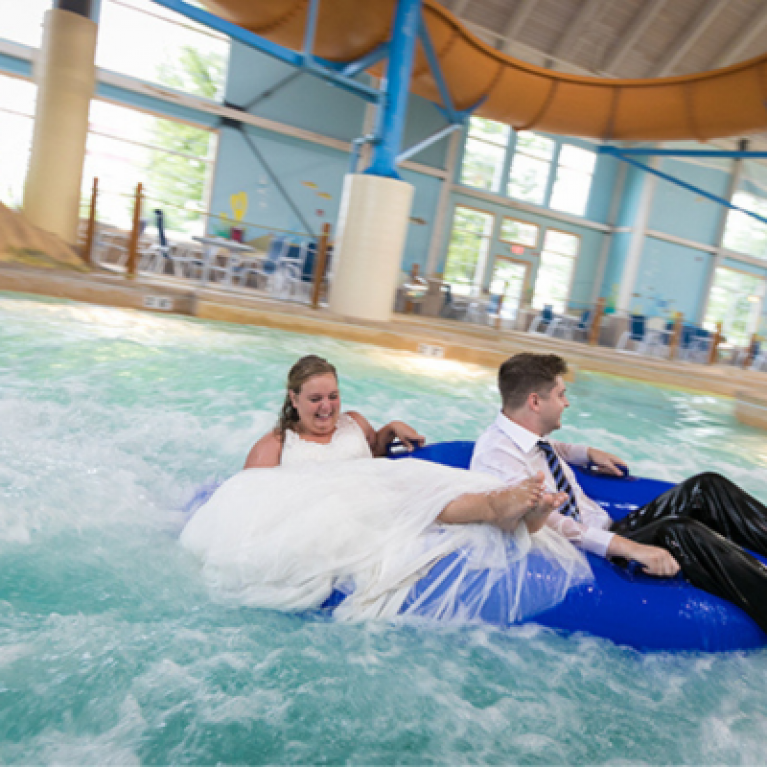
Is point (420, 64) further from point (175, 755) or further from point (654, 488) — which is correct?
point (175, 755)

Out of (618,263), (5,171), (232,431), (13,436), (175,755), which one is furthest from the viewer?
(618,263)

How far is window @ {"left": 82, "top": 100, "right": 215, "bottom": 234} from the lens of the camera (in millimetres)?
12430

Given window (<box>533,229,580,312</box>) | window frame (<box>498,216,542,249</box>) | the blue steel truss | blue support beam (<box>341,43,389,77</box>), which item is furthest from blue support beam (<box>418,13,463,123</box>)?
window (<box>533,229,580,312</box>)

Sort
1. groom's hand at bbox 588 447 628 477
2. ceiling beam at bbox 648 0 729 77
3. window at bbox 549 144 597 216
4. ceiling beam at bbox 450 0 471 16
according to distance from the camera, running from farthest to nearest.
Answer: window at bbox 549 144 597 216
ceiling beam at bbox 648 0 729 77
ceiling beam at bbox 450 0 471 16
groom's hand at bbox 588 447 628 477

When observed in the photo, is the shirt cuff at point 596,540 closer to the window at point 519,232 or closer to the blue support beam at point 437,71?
the blue support beam at point 437,71

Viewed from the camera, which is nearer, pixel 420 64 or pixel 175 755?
pixel 175 755

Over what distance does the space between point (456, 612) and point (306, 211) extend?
12749 mm

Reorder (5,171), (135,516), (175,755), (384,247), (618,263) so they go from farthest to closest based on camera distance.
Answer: (618,263) → (5,171) → (384,247) → (135,516) → (175,755)

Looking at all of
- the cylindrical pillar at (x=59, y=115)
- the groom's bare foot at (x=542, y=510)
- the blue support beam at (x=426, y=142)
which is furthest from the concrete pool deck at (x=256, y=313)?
the groom's bare foot at (x=542, y=510)

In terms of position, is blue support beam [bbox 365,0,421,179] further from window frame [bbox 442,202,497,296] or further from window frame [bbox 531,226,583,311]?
window frame [bbox 531,226,583,311]

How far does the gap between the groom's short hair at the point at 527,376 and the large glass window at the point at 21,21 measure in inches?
487

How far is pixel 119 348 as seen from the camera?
551cm

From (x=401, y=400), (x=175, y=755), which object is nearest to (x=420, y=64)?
(x=401, y=400)

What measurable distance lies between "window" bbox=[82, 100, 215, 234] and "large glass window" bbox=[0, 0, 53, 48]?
1376 mm
